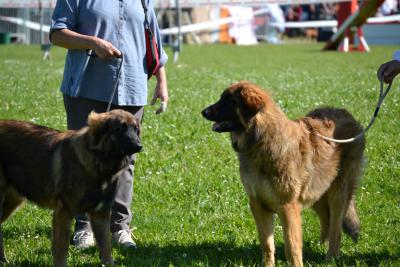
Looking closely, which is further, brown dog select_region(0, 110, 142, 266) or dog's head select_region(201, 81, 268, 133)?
dog's head select_region(201, 81, 268, 133)

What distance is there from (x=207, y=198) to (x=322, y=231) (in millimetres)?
1516

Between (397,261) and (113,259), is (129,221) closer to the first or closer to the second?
(113,259)

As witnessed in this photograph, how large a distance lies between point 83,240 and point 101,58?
1691mm

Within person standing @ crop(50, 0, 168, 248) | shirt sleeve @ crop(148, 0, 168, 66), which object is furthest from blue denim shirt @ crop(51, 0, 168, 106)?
shirt sleeve @ crop(148, 0, 168, 66)

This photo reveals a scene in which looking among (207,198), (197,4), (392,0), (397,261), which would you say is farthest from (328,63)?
(392,0)

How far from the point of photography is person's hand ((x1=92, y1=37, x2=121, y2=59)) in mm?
5191

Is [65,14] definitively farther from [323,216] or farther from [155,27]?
[323,216]

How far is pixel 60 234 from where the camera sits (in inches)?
195

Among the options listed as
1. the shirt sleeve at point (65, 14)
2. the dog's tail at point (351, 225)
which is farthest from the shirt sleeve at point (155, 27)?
the dog's tail at point (351, 225)

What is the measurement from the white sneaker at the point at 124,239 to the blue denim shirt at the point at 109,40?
4.05ft

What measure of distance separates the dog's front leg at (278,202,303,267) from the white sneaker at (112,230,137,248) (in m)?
1.47

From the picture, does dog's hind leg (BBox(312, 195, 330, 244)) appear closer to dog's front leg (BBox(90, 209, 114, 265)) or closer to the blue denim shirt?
the blue denim shirt

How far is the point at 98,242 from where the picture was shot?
5.29 metres

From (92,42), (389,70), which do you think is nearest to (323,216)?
(389,70)
